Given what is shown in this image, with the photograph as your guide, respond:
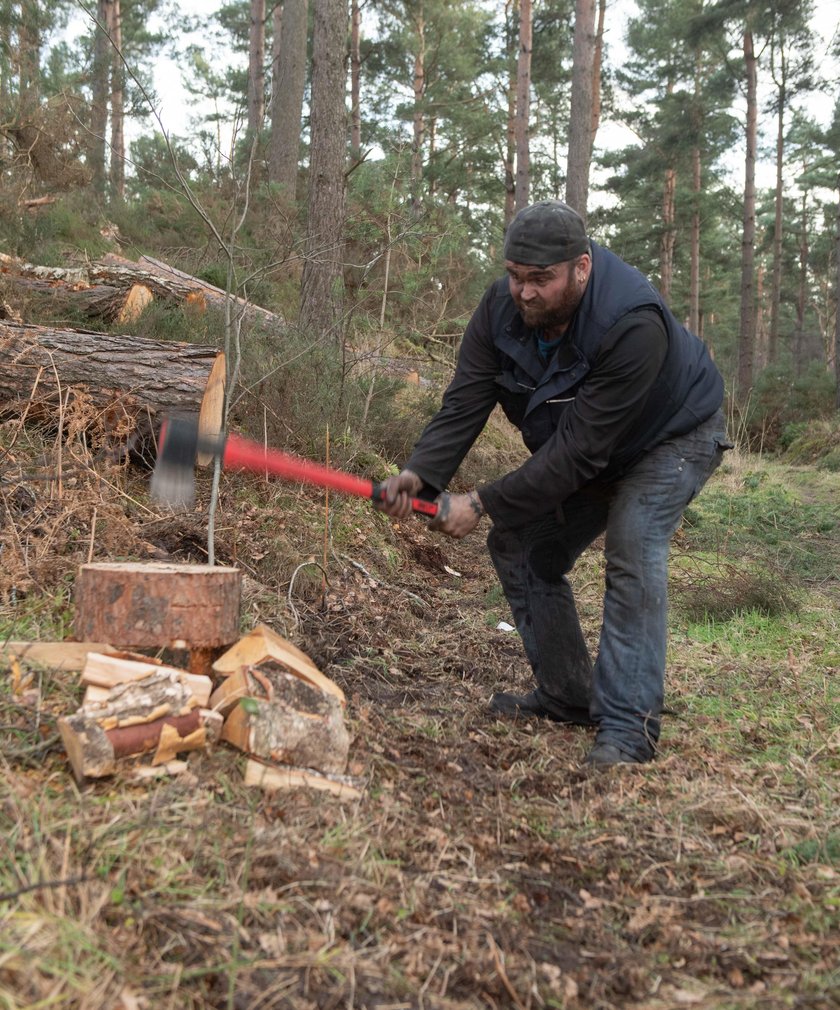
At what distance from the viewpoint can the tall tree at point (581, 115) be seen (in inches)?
509

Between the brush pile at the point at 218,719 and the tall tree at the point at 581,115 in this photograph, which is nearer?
the brush pile at the point at 218,719

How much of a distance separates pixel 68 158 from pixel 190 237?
2.15 meters

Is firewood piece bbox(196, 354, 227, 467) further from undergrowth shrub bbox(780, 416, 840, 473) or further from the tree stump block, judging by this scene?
undergrowth shrub bbox(780, 416, 840, 473)

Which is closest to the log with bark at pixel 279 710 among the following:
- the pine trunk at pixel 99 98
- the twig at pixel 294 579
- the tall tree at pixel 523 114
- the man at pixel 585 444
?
the man at pixel 585 444

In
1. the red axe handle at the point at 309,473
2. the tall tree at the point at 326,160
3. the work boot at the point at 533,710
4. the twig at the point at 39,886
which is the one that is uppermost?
the tall tree at the point at 326,160

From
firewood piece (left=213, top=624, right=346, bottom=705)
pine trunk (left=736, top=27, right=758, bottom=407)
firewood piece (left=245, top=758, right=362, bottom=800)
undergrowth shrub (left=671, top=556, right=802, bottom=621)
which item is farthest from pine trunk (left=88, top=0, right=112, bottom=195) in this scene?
pine trunk (left=736, top=27, right=758, bottom=407)

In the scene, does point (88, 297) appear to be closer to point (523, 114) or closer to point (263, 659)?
point (263, 659)

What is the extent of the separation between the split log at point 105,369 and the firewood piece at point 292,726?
2.74 meters

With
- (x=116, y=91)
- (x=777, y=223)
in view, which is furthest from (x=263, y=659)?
(x=777, y=223)

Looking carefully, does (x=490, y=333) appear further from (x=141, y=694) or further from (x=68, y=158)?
(x=68, y=158)

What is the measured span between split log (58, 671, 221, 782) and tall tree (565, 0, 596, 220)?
37.9 ft

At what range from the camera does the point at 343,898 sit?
216cm

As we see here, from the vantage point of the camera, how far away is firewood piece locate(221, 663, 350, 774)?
271cm

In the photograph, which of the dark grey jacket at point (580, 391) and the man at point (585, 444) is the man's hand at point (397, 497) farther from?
the dark grey jacket at point (580, 391)
